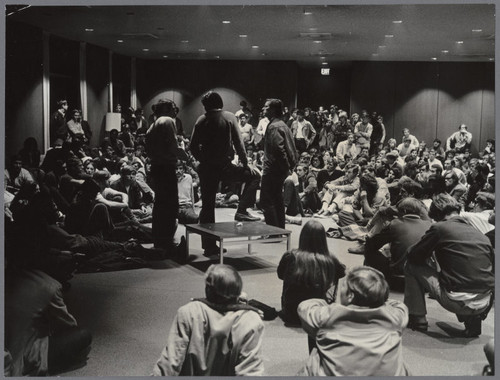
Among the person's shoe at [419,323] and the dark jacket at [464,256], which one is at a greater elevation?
the dark jacket at [464,256]

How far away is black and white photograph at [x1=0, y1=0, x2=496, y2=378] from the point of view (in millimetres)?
3031

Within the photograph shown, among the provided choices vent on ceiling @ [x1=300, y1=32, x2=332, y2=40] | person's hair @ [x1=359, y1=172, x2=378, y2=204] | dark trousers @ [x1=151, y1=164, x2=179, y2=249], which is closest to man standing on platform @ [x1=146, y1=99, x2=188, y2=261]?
dark trousers @ [x1=151, y1=164, x2=179, y2=249]

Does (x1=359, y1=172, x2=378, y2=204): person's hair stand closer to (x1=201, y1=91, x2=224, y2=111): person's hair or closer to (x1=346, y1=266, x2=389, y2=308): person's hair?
(x1=201, y1=91, x2=224, y2=111): person's hair

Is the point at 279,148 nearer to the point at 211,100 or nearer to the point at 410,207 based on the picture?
the point at 211,100

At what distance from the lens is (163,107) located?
617 centimetres

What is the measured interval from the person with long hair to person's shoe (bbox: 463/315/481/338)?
2.83 feet

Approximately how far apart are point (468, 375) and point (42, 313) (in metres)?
2.28

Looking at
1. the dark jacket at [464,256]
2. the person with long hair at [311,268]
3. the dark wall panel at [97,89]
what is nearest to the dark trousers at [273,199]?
the person with long hair at [311,268]

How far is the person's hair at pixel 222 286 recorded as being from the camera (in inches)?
118

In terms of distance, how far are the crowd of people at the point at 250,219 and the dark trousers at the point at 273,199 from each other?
0.04 feet

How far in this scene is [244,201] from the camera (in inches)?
289

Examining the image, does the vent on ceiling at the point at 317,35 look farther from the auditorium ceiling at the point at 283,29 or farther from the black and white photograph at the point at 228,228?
the black and white photograph at the point at 228,228

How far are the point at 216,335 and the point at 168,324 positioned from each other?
1.43 m

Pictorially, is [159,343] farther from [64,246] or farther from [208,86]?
[208,86]
